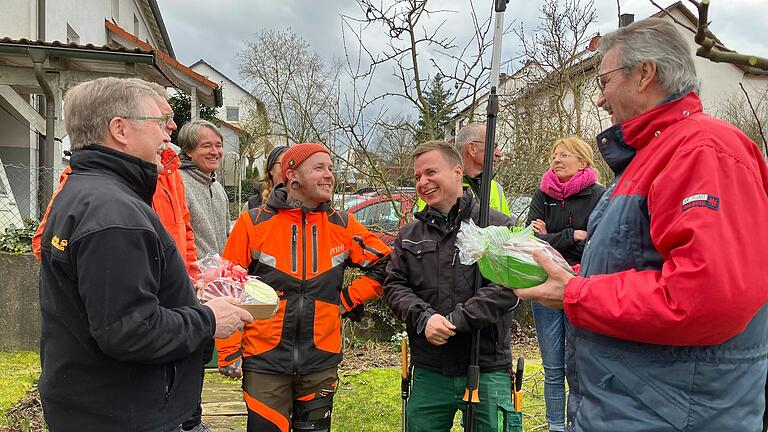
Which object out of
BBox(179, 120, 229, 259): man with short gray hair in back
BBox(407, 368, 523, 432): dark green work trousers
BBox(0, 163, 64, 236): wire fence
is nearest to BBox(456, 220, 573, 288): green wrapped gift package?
BBox(407, 368, 523, 432): dark green work trousers

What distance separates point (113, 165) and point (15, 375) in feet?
14.0

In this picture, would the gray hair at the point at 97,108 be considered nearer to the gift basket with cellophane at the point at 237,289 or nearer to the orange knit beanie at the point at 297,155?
the gift basket with cellophane at the point at 237,289

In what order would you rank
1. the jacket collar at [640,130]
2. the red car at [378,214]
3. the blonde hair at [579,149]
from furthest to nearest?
the red car at [378,214] < the blonde hair at [579,149] < the jacket collar at [640,130]

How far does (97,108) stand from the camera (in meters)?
2.26

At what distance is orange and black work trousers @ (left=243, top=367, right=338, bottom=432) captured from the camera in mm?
3523

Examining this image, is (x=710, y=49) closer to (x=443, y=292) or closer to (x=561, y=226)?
(x=443, y=292)

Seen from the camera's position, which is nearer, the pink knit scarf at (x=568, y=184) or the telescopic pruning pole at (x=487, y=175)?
the telescopic pruning pole at (x=487, y=175)

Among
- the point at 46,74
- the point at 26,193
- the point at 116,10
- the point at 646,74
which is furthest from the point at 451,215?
the point at 116,10

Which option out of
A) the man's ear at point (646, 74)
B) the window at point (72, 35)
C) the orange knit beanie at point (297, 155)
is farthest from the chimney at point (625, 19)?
the window at point (72, 35)

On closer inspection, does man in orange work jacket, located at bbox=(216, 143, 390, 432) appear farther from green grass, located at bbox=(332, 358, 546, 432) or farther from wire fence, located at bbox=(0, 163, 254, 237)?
wire fence, located at bbox=(0, 163, 254, 237)

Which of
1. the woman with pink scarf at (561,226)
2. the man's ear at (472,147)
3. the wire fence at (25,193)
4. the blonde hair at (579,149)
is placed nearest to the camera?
the man's ear at (472,147)

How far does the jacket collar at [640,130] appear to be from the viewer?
1960 millimetres

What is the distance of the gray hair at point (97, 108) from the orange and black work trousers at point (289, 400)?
177 cm

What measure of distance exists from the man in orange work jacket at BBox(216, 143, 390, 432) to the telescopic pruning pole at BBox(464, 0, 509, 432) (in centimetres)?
90
